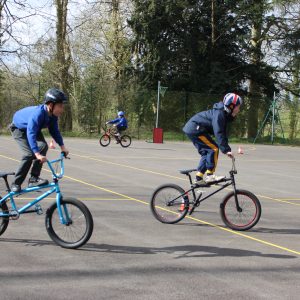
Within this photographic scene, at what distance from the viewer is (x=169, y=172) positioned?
1400 cm

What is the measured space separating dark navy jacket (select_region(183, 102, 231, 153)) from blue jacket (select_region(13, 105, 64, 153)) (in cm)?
208

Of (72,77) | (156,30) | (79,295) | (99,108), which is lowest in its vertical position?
(79,295)

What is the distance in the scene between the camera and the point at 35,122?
5762 mm

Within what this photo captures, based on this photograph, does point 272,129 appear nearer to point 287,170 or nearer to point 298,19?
point 298,19

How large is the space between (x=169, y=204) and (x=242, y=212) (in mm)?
1041

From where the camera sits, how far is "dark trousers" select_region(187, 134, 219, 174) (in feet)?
24.2

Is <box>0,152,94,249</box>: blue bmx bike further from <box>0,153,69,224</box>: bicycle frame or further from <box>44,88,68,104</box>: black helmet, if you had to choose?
<box>44,88,68,104</box>: black helmet

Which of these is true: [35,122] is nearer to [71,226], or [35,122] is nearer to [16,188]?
[16,188]

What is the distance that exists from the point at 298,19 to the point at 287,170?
2283 centimetres

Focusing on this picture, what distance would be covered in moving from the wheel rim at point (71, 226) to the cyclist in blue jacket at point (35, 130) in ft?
1.38

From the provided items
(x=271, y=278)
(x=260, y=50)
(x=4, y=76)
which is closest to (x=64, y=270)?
(x=271, y=278)

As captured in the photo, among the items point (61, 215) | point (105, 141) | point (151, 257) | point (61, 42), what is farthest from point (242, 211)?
point (61, 42)

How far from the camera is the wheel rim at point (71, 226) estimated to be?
5.64 m

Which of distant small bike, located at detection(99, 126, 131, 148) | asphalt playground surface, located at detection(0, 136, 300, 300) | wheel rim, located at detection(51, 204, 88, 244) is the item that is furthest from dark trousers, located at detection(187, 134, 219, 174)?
distant small bike, located at detection(99, 126, 131, 148)
